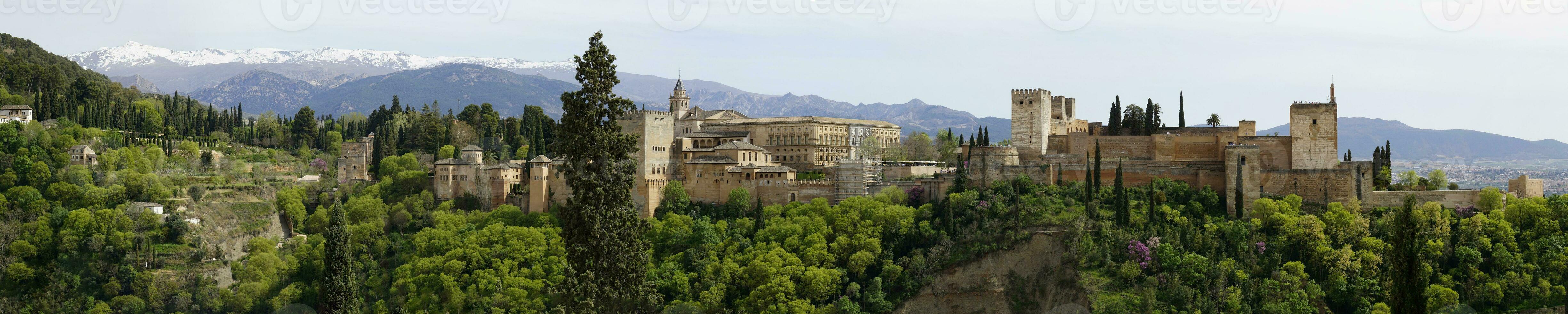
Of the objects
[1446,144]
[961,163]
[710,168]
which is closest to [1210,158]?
[961,163]

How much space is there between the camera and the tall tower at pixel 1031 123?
186ft

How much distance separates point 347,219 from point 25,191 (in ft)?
51.2

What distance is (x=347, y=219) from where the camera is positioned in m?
64.4

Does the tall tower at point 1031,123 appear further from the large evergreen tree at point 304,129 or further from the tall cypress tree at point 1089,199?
the large evergreen tree at point 304,129

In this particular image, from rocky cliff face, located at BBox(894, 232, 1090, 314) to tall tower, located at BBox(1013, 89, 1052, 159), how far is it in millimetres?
7299

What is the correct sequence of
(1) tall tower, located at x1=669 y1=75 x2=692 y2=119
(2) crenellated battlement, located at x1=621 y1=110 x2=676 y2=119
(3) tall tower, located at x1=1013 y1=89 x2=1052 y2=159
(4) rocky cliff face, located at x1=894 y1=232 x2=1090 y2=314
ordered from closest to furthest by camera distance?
(4) rocky cliff face, located at x1=894 y1=232 x2=1090 y2=314
(3) tall tower, located at x1=1013 y1=89 x2=1052 y2=159
(2) crenellated battlement, located at x1=621 y1=110 x2=676 y2=119
(1) tall tower, located at x1=669 y1=75 x2=692 y2=119

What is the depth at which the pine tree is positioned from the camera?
4838 cm

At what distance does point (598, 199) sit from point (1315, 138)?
3571 centimetres

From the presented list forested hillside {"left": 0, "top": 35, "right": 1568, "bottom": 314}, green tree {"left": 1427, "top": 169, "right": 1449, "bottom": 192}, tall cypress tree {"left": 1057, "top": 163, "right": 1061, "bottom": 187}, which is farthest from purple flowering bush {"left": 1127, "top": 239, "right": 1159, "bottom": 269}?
green tree {"left": 1427, "top": 169, "right": 1449, "bottom": 192}

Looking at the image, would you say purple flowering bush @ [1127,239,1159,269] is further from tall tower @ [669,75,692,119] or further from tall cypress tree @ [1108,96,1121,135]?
tall tower @ [669,75,692,119]

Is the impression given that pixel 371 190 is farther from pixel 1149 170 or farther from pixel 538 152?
pixel 1149 170

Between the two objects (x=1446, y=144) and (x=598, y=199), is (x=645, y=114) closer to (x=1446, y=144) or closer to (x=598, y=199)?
(x=598, y=199)

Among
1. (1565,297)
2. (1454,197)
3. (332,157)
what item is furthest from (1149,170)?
(332,157)

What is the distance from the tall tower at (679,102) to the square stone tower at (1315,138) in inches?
1465
